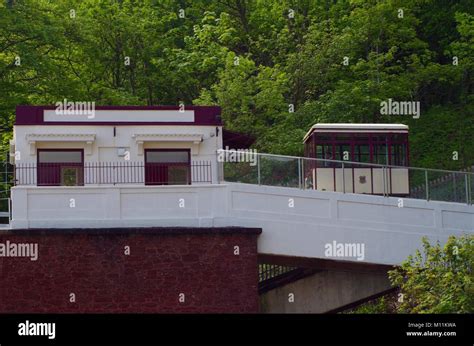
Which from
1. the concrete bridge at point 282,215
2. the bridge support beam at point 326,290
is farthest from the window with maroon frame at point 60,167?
the bridge support beam at point 326,290

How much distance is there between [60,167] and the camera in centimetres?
4269

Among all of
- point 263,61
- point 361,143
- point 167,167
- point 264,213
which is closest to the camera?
point 264,213

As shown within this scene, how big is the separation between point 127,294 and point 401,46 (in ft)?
102

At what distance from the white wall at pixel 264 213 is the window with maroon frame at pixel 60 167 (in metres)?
1.98

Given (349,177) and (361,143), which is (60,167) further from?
(361,143)

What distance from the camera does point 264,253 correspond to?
40.7 meters

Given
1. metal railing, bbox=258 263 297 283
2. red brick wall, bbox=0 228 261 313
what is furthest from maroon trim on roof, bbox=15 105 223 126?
metal railing, bbox=258 263 297 283

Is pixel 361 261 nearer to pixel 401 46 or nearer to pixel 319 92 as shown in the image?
pixel 319 92

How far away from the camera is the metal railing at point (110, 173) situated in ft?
138

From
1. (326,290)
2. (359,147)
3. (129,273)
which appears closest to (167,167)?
(129,273)

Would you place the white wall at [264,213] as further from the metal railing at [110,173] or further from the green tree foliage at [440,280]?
the green tree foliage at [440,280]

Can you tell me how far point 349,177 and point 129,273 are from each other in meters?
8.41

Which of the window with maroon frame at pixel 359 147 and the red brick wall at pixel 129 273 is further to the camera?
the window with maroon frame at pixel 359 147

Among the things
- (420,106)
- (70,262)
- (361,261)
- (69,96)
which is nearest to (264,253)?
(361,261)
